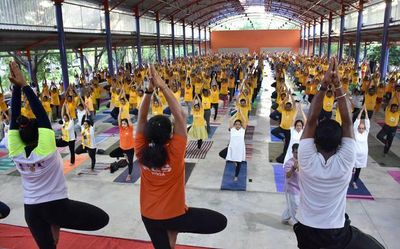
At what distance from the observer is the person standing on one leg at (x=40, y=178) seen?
2.64 metres

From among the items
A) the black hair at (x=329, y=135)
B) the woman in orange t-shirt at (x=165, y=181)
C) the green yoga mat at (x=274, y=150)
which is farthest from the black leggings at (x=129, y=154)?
the black hair at (x=329, y=135)

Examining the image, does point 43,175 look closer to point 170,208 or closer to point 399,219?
point 170,208

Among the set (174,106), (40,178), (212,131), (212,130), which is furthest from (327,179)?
(212,130)

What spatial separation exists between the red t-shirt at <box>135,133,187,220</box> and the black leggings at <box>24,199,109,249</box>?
2.10ft

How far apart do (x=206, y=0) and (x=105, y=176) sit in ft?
82.0

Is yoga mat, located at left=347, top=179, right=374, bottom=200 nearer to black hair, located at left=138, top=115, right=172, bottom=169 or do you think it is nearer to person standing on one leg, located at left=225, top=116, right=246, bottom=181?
person standing on one leg, located at left=225, top=116, right=246, bottom=181

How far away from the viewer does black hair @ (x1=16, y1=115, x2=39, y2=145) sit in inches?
105

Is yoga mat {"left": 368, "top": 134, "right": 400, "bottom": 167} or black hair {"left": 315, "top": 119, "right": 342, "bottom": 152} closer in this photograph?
black hair {"left": 315, "top": 119, "right": 342, "bottom": 152}

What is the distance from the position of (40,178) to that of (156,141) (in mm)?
1167

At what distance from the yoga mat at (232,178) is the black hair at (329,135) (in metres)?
4.68

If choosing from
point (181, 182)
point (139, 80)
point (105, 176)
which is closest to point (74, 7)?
point (139, 80)

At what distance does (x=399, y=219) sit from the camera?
5.47 meters

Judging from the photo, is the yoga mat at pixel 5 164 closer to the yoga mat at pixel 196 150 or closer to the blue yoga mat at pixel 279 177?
the yoga mat at pixel 196 150

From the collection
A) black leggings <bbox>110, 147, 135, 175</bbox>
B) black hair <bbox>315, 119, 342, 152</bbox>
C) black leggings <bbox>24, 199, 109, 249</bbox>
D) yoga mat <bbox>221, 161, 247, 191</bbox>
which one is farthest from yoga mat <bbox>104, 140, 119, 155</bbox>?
black hair <bbox>315, 119, 342, 152</bbox>
